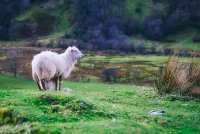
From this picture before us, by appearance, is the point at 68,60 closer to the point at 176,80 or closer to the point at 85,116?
the point at 176,80

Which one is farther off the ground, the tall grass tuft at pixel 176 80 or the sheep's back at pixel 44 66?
the sheep's back at pixel 44 66

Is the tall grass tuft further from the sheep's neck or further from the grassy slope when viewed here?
the sheep's neck

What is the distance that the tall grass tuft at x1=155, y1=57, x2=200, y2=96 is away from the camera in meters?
24.8

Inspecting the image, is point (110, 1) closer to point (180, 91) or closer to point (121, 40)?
point (121, 40)

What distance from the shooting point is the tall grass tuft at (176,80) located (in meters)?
24.8

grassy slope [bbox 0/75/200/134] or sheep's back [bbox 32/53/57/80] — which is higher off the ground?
sheep's back [bbox 32/53/57/80]

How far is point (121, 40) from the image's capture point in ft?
283

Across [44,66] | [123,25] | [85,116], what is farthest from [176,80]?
[123,25]

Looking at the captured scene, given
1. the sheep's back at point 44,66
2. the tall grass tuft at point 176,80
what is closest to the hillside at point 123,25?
the tall grass tuft at point 176,80

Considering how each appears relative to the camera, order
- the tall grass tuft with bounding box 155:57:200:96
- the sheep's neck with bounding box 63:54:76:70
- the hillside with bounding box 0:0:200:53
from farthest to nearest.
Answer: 1. the hillside with bounding box 0:0:200:53
2. the sheep's neck with bounding box 63:54:76:70
3. the tall grass tuft with bounding box 155:57:200:96

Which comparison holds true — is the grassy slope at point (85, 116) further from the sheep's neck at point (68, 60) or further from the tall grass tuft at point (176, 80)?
the sheep's neck at point (68, 60)

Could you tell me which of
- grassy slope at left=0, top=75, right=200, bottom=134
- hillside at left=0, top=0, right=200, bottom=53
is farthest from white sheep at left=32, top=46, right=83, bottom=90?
hillside at left=0, top=0, right=200, bottom=53

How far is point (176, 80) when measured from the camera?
25.0 m

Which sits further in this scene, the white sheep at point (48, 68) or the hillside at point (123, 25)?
the hillside at point (123, 25)
